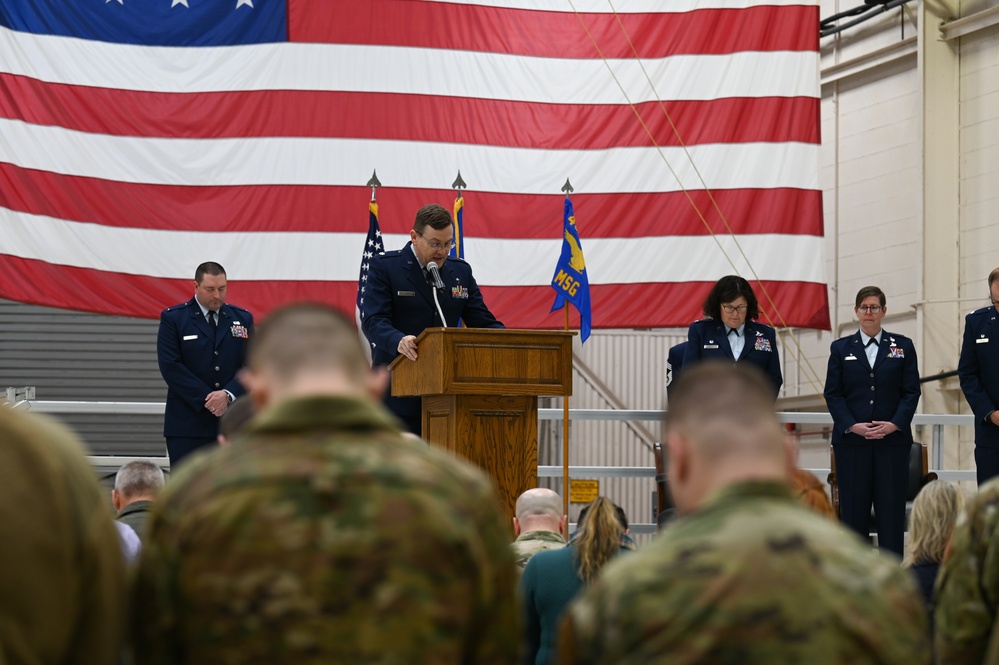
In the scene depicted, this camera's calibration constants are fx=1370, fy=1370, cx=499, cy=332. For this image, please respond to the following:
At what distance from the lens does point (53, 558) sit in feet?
6.07

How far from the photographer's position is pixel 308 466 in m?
1.87

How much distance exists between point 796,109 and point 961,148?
9.45 ft

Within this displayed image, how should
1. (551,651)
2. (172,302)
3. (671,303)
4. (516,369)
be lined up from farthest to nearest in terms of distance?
1. (671,303)
2. (172,302)
3. (516,369)
4. (551,651)

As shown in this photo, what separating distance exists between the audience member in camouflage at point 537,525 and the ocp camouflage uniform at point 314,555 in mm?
2369

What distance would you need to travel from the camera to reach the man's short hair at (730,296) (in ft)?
25.5

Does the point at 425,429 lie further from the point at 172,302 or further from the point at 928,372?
the point at 928,372

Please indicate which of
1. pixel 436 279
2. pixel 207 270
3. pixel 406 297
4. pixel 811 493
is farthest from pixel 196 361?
pixel 811 493

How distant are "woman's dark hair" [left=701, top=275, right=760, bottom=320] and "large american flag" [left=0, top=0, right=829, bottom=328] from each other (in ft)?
7.65

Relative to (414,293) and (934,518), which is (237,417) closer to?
(934,518)

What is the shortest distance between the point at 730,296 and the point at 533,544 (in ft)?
12.2

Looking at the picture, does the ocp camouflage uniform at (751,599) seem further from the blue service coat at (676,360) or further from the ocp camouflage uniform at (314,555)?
the blue service coat at (676,360)

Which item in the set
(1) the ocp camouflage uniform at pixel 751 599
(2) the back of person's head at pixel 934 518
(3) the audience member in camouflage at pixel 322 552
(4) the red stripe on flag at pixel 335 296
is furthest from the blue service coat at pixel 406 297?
(1) the ocp camouflage uniform at pixel 751 599

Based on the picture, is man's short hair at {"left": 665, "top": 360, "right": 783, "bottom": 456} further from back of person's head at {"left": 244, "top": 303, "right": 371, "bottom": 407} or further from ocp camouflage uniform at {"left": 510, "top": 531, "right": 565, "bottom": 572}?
ocp camouflage uniform at {"left": 510, "top": 531, "right": 565, "bottom": 572}

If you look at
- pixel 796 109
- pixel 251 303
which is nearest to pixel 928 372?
pixel 796 109
